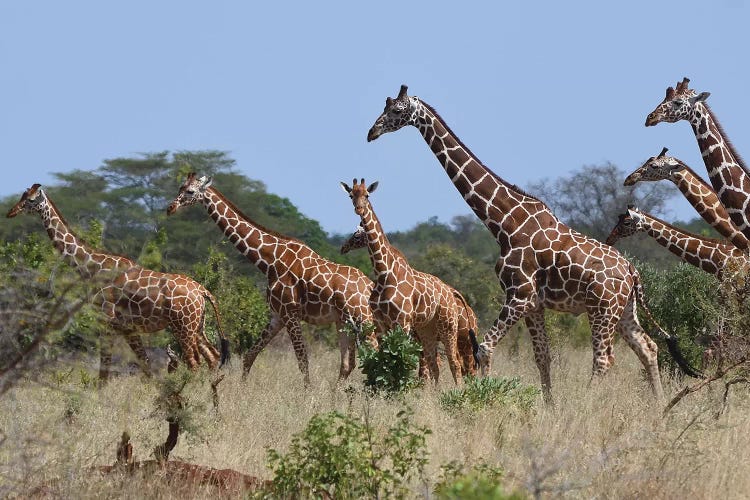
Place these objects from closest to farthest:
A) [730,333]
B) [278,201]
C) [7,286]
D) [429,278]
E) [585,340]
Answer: [7,286]
[730,333]
[429,278]
[585,340]
[278,201]

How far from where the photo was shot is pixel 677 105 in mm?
10469

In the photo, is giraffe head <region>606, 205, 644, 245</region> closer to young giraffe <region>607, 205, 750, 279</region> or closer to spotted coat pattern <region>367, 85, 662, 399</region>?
young giraffe <region>607, 205, 750, 279</region>

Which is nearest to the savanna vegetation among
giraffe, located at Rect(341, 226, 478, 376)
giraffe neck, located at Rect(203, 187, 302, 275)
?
giraffe, located at Rect(341, 226, 478, 376)

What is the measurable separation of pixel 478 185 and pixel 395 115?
95cm

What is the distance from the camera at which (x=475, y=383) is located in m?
9.58

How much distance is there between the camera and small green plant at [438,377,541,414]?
9.26 m

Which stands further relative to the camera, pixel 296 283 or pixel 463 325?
pixel 296 283

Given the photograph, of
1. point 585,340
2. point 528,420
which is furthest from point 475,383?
point 585,340

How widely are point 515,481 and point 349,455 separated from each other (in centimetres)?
91

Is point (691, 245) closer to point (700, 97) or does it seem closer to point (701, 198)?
point (701, 198)

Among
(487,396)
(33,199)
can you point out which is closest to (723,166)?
(487,396)

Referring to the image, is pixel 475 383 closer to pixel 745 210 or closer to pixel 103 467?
pixel 745 210

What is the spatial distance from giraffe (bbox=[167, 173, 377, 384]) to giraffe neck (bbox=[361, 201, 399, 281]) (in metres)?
0.87

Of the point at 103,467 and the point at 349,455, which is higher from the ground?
the point at 349,455
